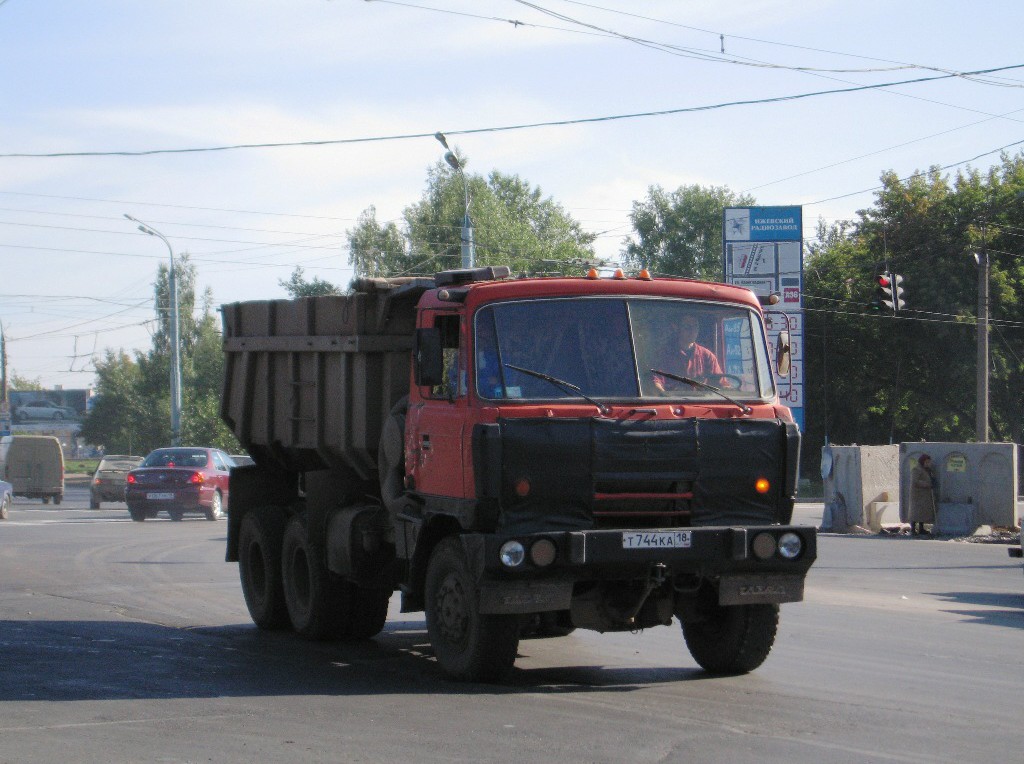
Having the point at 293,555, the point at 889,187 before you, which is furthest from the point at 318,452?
the point at 889,187

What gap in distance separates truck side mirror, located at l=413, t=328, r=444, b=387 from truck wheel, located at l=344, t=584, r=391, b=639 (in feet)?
9.65

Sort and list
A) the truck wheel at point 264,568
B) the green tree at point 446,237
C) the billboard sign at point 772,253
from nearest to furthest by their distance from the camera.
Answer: the truck wheel at point 264,568
the billboard sign at point 772,253
the green tree at point 446,237

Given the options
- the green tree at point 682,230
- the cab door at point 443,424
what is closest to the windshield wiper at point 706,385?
the cab door at point 443,424

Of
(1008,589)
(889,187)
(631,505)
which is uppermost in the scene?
(889,187)

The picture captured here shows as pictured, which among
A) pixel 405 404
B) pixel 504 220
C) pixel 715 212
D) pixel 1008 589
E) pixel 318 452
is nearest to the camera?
pixel 405 404

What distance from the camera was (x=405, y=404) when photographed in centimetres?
1012

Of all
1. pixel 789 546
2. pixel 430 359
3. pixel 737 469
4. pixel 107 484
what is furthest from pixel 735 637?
pixel 107 484

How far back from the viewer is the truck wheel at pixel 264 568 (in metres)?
12.3

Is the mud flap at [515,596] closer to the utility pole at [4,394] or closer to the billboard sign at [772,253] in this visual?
the billboard sign at [772,253]

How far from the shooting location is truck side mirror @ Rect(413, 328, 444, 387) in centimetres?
894

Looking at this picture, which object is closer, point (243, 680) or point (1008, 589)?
point (243, 680)

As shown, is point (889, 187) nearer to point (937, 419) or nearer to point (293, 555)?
point (937, 419)

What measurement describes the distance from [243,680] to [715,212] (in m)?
90.9

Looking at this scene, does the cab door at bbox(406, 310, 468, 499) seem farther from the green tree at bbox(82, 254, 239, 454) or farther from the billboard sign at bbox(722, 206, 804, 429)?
the green tree at bbox(82, 254, 239, 454)
